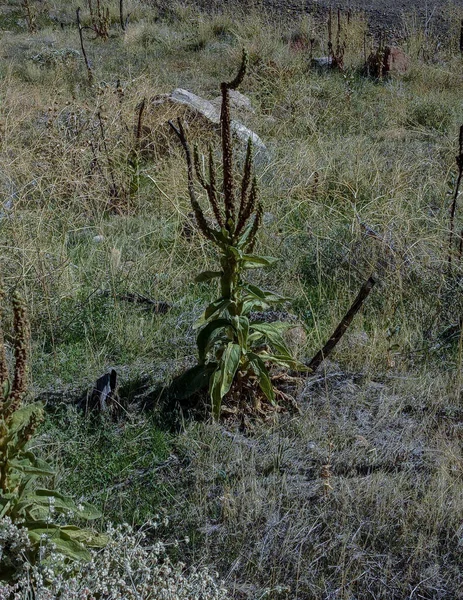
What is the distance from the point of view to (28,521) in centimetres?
256

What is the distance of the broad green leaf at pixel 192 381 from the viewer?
3451mm

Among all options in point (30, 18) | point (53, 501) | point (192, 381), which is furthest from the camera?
point (30, 18)

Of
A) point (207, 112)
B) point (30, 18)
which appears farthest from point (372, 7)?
point (207, 112)

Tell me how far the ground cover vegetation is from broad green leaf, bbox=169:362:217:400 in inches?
0.9

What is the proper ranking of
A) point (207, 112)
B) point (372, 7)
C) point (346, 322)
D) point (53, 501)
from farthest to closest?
point (372, 7) < point (207, 112) < point (346, 322) < point (53, 501)

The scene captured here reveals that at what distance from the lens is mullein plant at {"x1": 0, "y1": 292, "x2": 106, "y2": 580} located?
2.42m

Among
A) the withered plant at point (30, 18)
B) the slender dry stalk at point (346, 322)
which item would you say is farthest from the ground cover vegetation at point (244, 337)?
the withered plant at point (30, 18)

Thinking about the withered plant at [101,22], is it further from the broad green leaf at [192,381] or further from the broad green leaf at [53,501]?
the broad green leaf at [53,501]

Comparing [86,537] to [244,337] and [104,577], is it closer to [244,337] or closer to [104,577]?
[104,577]

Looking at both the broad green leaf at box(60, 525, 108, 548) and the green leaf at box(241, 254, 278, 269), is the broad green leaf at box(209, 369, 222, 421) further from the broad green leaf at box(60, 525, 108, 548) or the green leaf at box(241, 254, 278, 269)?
the broad green leaf at box(60, 525, 108, 548)

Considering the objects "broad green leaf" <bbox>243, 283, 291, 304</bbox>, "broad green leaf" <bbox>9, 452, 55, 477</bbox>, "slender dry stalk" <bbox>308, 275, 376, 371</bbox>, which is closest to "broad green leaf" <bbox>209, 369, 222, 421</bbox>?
"broad green leaf" <bbox>243, 283, 291, 304</bbox>

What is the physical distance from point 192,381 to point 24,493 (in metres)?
1.05

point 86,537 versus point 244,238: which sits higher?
point 244,238

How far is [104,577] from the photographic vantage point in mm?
2594
